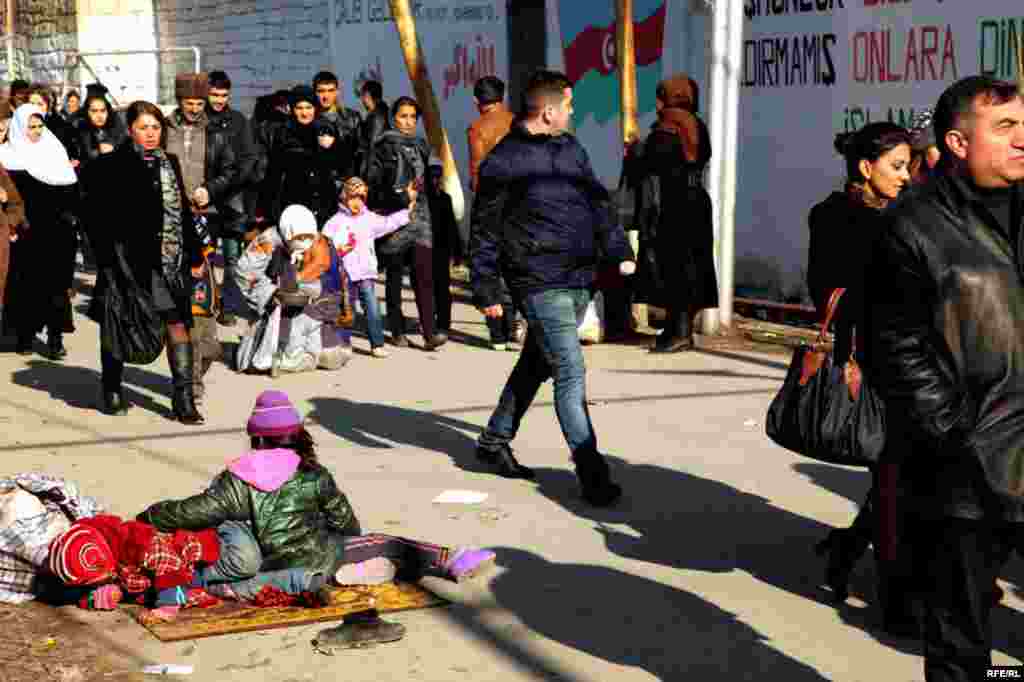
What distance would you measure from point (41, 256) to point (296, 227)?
211 cm

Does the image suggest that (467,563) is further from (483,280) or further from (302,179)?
(302,179)

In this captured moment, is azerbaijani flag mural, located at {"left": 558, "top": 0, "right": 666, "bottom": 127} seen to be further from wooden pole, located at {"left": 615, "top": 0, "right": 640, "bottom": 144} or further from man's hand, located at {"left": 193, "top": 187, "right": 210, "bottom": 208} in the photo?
man's hand, located at {"left": 193, "top": 187, "right": 210, "bottom": 208}

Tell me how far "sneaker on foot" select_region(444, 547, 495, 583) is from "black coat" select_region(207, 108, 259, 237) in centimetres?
834

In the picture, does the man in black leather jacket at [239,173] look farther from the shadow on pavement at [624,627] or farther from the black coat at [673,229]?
the shadow on pavement at [624,627]

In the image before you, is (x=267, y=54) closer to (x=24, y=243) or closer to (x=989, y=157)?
→ (x=24, y=243)

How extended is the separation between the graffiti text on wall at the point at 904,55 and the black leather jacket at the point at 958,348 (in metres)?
8.64

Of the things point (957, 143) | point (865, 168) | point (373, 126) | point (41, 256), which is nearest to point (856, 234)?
point (865, 168)

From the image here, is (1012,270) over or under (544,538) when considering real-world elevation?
over

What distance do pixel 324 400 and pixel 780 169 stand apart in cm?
457

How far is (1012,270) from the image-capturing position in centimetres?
490

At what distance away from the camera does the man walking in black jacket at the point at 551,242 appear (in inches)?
350

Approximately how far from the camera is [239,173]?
15531mm

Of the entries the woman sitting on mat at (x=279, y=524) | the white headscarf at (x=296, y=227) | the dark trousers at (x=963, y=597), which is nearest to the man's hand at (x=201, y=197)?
the white headscarf at (x=296, y=227)

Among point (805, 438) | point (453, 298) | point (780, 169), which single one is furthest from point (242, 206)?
point (805, 438)
